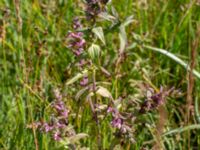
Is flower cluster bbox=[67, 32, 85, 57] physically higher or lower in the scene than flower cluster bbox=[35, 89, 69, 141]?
higher

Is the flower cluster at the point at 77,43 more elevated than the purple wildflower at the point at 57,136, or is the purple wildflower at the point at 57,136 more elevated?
the flower cluster at the point at 77,43

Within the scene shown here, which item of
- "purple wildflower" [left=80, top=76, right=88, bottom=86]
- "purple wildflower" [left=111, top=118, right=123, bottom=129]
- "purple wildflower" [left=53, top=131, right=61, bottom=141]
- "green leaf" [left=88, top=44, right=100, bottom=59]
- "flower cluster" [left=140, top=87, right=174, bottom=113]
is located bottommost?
"purple wildflower" [left=53, top=131, right=61, bottom=141]

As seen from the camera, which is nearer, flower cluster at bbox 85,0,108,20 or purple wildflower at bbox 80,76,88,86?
flower cluster at bbox 85,0,108,20

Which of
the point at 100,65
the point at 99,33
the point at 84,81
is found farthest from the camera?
the point at 100,65


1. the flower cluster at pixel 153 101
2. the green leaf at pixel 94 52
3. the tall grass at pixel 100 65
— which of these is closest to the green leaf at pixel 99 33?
the green leaf at pixel 94 52

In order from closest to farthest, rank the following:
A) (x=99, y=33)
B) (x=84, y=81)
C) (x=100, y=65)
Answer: (x=99, y=33), (x=84, y=81), (x=100, y=65)

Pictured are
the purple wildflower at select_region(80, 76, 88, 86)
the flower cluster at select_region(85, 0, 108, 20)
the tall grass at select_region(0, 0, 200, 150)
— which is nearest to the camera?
the flower cluster at select_region(85, 0, 108, 20)

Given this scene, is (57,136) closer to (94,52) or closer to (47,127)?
(47,127)

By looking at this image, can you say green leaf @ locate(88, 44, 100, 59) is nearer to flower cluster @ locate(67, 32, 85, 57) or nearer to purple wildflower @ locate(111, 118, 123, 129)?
flower cluster @ locate(67, 32, 85, 57)

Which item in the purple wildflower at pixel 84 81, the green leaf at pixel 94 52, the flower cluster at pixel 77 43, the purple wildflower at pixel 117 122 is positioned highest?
the flower cluster at pixel 77 43

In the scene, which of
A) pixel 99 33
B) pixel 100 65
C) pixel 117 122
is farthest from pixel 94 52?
pixel 100 65

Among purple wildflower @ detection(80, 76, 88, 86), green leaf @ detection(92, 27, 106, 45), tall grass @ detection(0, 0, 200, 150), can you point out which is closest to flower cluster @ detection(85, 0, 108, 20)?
green leaf @ detection(92, 27, 106, 45)

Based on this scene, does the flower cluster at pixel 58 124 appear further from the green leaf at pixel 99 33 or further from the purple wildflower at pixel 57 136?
the green leaf at pixel 99 33

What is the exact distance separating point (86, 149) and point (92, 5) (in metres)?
0.43
